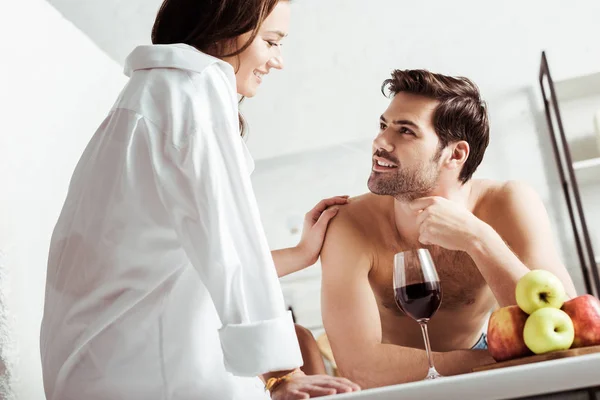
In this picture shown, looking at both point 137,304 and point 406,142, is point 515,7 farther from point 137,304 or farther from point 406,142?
point 137,304

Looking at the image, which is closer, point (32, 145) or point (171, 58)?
point (171, 58)

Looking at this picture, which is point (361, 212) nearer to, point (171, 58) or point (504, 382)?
point (171, 58)

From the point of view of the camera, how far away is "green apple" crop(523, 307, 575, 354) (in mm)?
991

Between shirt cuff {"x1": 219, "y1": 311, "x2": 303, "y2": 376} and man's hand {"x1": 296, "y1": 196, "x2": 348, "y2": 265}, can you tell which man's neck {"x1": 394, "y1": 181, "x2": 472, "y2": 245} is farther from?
shirt cuff {"x1": 219, "y1": 311, "x2": 303, "y2": 376}

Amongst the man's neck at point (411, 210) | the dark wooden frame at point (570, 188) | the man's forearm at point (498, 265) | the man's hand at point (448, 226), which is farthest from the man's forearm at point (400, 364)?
the dark wooden frame at point (570, 188)

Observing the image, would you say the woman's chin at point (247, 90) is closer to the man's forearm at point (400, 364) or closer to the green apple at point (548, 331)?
the green apple at point (548, 331)

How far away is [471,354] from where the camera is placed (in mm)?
1527

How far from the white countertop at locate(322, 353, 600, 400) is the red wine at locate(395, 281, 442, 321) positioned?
510mm

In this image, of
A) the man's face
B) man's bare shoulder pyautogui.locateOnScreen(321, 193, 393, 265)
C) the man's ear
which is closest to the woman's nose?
man's bare shoulder pyautogui.locateOnScreen(321, 193, 393, 265)

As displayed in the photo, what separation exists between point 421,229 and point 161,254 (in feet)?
3.41

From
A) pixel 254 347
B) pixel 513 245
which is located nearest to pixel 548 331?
pixel 254 347

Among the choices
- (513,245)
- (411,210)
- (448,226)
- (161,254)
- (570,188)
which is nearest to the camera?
A: (161,254)

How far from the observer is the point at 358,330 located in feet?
6.12

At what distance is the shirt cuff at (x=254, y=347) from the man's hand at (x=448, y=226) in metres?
1.03
